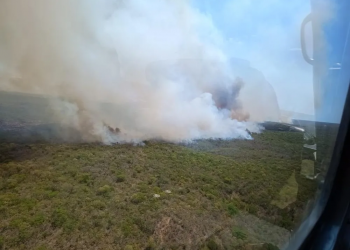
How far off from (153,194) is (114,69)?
71cm

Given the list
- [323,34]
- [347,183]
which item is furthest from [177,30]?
[347,183]

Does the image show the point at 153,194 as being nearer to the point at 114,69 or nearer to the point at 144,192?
the point at 144,192

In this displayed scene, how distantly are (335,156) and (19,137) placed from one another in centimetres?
146

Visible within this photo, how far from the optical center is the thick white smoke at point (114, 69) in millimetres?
1163

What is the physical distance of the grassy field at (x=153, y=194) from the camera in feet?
3.51

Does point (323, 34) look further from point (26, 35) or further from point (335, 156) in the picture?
point (26, 35)

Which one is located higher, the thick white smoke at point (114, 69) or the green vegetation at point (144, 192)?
the thick white smoke at point (114, 69)

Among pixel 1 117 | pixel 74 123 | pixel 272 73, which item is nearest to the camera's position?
pixel 1 117

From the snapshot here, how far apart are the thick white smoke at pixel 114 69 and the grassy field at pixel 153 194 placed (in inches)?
5.1

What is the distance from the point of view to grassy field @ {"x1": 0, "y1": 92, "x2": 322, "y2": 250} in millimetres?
1069

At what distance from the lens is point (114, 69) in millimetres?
1398

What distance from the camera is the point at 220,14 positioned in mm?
1520

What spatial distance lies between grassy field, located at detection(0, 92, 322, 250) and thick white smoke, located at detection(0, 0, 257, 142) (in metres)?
0.13

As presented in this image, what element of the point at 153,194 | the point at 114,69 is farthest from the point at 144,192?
the point at 114,69
